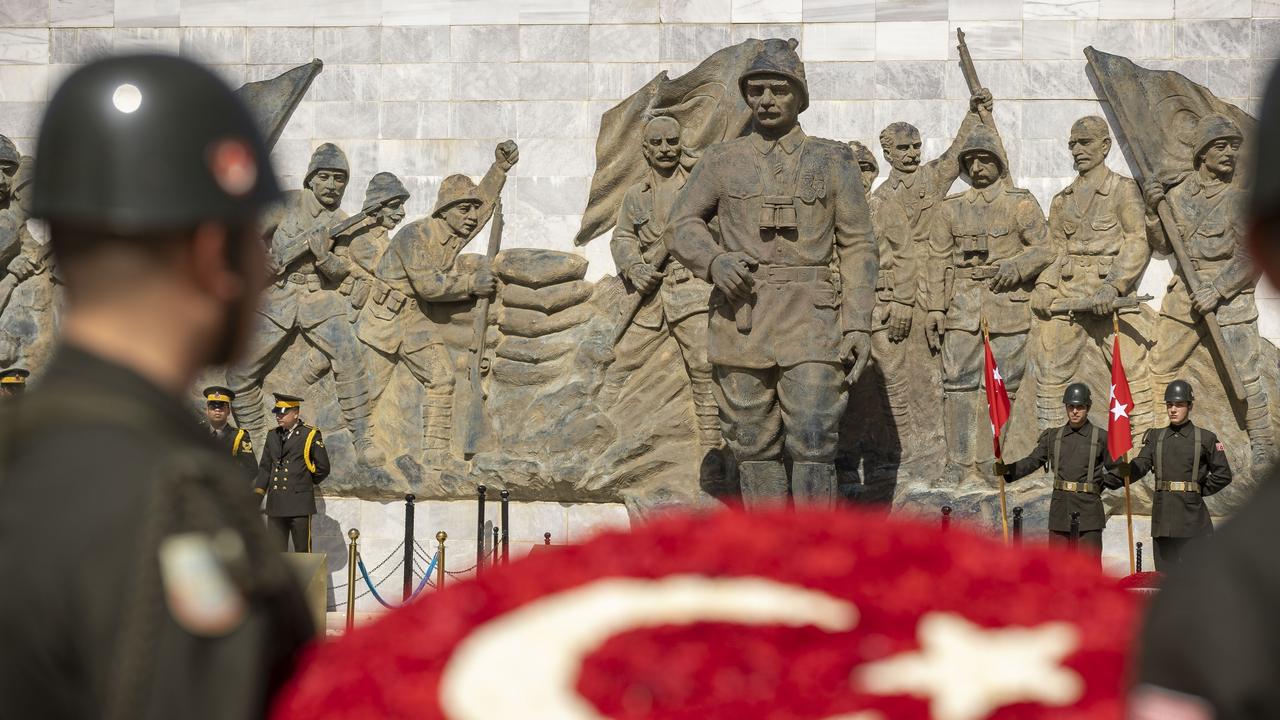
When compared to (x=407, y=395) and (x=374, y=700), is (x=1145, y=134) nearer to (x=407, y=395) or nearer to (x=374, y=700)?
(x=407, y=395)

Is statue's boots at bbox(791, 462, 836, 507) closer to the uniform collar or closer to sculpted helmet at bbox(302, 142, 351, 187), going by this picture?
the uniform collar

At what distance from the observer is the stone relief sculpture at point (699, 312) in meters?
11.9

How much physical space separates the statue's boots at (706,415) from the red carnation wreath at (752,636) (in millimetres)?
9681

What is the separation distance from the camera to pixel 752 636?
189 cm

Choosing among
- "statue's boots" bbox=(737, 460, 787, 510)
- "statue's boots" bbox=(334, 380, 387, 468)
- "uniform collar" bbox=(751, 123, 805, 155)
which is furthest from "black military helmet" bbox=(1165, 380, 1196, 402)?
"statue's boots" bbox=(334, 380, 387, 468)

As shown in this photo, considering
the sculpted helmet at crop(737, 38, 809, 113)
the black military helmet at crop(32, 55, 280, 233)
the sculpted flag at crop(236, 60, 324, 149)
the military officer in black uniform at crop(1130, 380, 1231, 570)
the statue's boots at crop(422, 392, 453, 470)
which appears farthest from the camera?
the sculpted flag at crop(236, 60, 324, 149)

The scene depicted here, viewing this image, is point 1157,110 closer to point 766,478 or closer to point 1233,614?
point 766,478

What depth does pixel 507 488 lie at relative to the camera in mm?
12156

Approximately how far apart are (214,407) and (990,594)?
10517 mm

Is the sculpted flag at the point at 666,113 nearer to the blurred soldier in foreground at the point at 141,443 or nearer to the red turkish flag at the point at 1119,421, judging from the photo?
the red turkish flag at the point at 1119,421

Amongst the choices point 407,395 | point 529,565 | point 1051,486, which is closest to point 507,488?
point 407,395

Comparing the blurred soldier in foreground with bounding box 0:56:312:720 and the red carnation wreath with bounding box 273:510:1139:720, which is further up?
the blurred soldier in foreground with bounding box 0:56:312:720

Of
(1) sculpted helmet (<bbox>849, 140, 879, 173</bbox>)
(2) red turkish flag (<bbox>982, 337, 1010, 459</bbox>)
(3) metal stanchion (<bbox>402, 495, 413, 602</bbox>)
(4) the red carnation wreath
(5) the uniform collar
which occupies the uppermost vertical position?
(1) sculpted helmet (<bbox>849, 140, 879, 173</bbox>)

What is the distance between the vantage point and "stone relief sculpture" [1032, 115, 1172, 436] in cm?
1188
